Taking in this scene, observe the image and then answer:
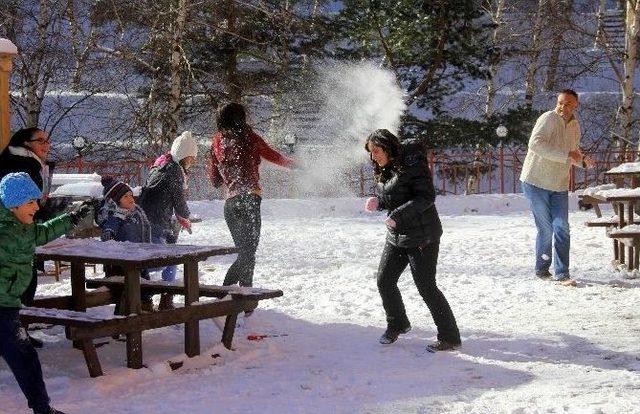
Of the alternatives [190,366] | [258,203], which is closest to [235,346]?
[190,366]

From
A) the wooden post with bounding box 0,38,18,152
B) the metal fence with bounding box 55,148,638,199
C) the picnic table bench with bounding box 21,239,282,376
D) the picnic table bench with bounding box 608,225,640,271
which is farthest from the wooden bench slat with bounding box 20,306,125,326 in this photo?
the metal fence with bounding box 55,148,638,199

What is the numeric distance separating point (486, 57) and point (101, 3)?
9.08 m

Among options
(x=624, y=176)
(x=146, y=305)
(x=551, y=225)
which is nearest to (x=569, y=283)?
(x=551, y=225)

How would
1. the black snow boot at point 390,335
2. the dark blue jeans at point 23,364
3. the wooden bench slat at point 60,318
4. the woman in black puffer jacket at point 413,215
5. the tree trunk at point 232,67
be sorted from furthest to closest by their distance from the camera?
the tree trunk at point 232,67
the black snow boot at point 390,335
the woman in black puffer jacket at point 413,215
the wooden bench slat at point 60,318
the dark blue jeans at point 23,364

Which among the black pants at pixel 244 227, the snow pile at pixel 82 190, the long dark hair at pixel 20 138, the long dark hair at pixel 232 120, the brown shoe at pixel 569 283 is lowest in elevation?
the brown shoe at pixel 569 283

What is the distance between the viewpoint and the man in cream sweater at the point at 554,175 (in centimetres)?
933

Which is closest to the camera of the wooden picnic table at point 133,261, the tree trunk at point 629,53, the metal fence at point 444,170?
the wooden picnic table at point 133,261

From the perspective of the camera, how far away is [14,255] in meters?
4.97

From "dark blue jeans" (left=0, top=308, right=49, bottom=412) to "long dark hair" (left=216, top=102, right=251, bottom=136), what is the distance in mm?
3130

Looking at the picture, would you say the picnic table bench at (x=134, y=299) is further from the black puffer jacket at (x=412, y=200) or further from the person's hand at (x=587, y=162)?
the person's hand at (x=587, y=162)

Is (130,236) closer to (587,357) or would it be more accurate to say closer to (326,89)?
(587,357)

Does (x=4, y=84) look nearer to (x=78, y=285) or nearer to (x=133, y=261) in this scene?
(x=78, y=285)

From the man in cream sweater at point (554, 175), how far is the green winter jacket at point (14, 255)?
5.65 m

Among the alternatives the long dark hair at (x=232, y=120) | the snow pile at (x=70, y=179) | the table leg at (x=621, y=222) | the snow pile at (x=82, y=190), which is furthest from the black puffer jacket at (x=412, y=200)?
the snow pile at (x=70, y=179)
